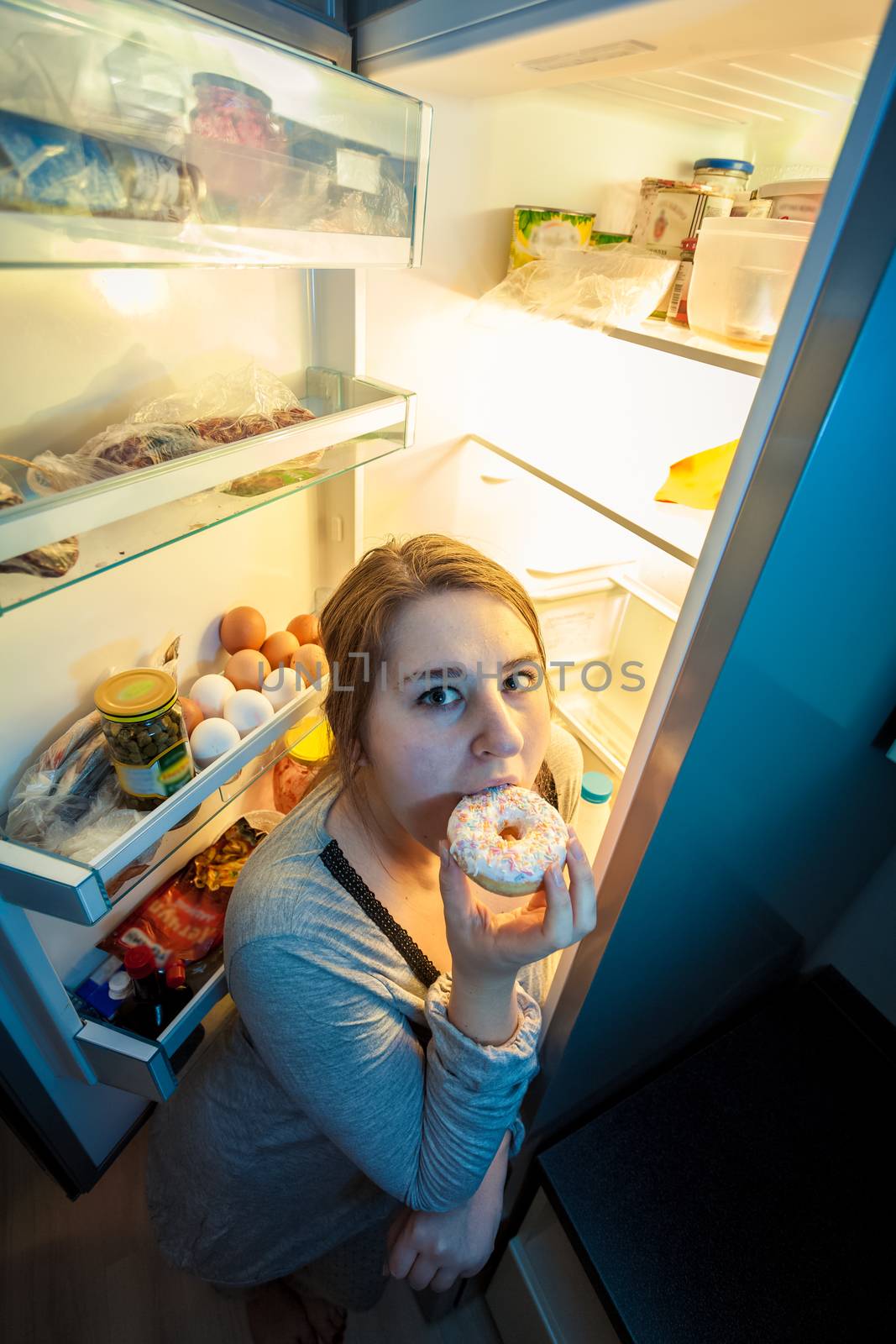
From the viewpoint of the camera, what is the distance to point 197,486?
71cm

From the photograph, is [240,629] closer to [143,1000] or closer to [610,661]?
[143,1000]

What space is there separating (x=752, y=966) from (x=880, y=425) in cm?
108

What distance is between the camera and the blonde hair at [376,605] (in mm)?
820

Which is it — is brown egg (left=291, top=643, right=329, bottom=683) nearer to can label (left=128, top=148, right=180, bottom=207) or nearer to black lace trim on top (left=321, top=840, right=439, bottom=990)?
black lace trim on top (left=321, top=840, right=439, bottom=990)

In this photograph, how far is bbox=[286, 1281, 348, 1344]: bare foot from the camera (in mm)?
1226

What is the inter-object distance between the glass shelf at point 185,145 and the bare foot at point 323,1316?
1720 millimetres

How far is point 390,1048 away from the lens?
78cm

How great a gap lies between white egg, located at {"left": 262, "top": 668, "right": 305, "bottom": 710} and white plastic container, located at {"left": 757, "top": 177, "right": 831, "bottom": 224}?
3.02 ft

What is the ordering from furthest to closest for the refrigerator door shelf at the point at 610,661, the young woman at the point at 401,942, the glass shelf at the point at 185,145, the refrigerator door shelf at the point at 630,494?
the refrigerator door shelf at the point at 610,661 < the refrigerator door shelf at the point at 630,494 < the young woman at the point at 401,942 < the glass shelf at the point at 185,145

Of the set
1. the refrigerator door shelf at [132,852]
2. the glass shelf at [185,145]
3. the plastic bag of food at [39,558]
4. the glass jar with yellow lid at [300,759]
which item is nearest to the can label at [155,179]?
the glass shelf at [185,145]

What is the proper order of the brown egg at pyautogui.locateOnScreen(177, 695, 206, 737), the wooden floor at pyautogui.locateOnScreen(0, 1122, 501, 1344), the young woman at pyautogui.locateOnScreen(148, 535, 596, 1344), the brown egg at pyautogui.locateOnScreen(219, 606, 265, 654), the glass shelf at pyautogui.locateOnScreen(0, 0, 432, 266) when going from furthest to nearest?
1. the wooden floor at pyautogui.locateOnScreen(0, 1122, 501, 1344)
2. the brown egg at pyautogui.locateOnScreen(219, 606, 265, 654)
3. the brown egg at pyautogui.locateOnScreen(177, 695, 206, 737)
4. the young woman at pyautogui.locateOnScreen(148, 535, 596, 1344)
5. the glass shelf at pyautogui.locateOnScreen(0, 0, 432, 266)

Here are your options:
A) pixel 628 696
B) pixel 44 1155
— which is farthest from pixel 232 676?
pixel 44 1155

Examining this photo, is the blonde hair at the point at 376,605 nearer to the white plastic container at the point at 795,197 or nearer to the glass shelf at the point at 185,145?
the glass shelf at the point at 185,145

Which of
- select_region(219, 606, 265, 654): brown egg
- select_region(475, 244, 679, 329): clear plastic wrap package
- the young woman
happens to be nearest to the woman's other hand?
the young woman
